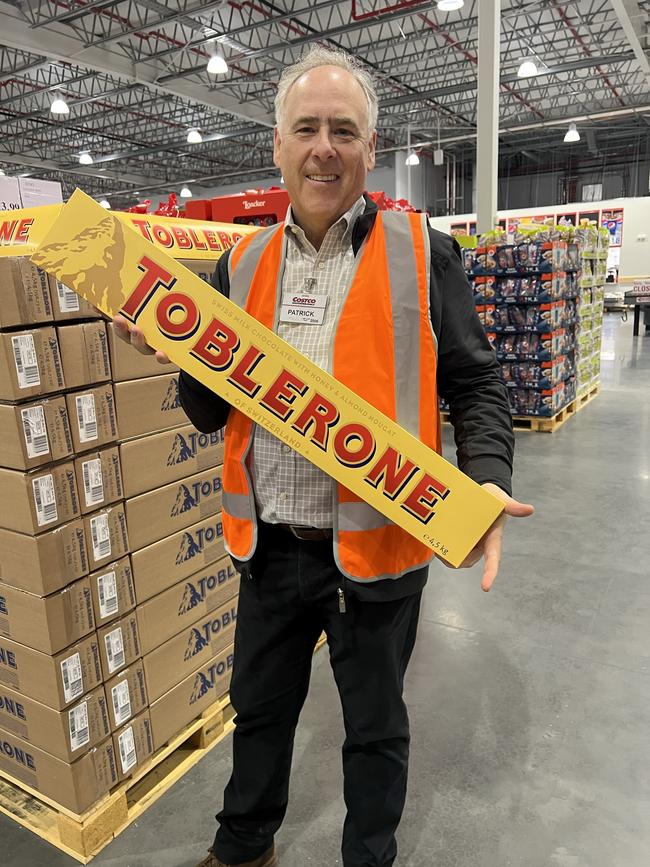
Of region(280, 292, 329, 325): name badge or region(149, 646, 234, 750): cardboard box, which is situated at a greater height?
region(280, 292, 329, 325): name badge

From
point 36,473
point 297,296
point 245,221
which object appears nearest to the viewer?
point 297,296

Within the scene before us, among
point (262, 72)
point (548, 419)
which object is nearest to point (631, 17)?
point (262, 72)

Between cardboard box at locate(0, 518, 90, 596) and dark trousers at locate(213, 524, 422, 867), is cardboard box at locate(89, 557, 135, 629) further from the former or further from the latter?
dark trousers at locate(213, 524, 422, 867)

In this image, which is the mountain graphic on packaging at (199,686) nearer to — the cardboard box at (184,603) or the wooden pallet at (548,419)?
the cardboard box at (184,603)

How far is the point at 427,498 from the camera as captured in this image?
4.16 ft

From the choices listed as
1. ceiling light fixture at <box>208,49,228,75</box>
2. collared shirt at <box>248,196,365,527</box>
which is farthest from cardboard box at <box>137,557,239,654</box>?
ceiling light fixture at <box>208,49,228,75</box>

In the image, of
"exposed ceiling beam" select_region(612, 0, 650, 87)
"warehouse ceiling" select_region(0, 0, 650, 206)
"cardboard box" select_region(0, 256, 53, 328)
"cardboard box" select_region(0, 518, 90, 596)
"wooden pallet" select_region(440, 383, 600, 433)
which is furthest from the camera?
"warehouse ceiling" select_region(0, 0, 650, 206)

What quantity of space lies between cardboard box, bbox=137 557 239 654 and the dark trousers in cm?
56

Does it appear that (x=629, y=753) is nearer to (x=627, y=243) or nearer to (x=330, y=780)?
(x=330, y=780)

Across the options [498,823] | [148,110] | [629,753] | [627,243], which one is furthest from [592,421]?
[148,110]

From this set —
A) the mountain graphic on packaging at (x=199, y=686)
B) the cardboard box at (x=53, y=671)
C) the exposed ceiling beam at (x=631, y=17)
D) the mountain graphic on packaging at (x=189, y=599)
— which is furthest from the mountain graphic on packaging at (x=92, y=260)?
the exposed ceiling beam at (x=631, y=17)

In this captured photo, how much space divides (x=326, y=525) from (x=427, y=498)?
0.23 metres

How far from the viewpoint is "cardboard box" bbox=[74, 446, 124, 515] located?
5.92 ft

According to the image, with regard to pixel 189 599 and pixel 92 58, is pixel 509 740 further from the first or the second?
pixel 92 58
